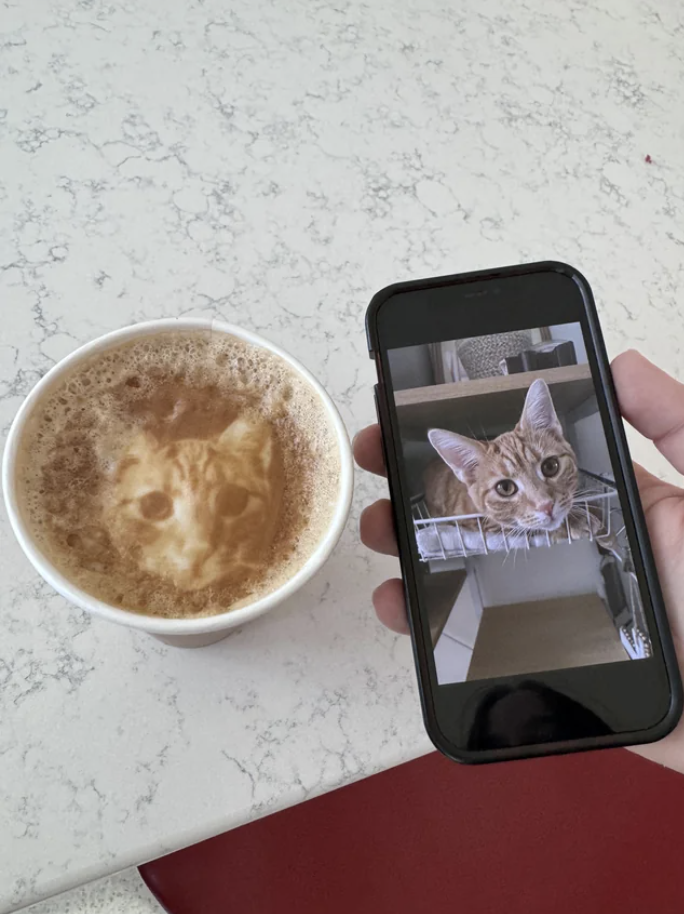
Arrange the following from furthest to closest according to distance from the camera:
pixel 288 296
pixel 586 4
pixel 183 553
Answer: pixel 586 4 < pixel 288 296 < pixel 183 553

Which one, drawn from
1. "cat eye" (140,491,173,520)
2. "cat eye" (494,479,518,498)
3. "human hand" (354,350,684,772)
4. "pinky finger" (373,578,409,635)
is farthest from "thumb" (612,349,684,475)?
"cat eye" (140,491,173,520)

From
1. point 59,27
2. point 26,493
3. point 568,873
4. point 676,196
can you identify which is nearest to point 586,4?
point 676,196

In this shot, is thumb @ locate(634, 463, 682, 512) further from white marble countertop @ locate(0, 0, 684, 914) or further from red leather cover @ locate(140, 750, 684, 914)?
red leather cover @ locate(140, 750, 684, 914)

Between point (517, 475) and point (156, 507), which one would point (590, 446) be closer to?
point (517, 475)

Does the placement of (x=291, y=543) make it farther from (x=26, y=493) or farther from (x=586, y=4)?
(x=586, y=4)

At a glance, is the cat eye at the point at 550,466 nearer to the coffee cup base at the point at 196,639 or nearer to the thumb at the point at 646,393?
the thumb at the point at 646,393

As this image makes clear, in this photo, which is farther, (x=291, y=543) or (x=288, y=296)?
(x=288, y=296)

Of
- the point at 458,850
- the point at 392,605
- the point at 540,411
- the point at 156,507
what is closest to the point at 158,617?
the point at 156,507
